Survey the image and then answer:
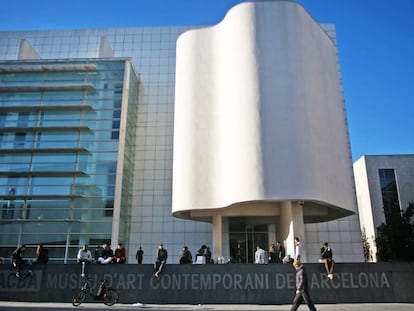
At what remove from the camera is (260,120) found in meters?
23.4

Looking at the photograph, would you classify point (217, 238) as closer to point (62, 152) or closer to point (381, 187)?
point (62, 152)

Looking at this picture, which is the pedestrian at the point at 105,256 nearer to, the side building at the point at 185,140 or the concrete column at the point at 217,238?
the side building at the point at 185,140

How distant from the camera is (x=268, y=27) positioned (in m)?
25.2

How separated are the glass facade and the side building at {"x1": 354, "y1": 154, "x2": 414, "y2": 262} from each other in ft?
119

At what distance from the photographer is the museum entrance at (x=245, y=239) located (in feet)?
101

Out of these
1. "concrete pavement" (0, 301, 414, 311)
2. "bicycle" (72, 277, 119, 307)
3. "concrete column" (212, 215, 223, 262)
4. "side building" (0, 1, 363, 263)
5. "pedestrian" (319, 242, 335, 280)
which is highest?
"side building" (0, 1, 363, 263)

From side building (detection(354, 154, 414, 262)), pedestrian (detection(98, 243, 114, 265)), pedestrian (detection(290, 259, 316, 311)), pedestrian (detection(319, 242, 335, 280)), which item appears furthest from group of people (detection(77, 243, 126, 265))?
side building (detection(354, 154, 414, 262))

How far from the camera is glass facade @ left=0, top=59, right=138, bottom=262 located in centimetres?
2983

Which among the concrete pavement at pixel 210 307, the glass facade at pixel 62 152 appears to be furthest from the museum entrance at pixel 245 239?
the concrete pavement at pixel 210 307

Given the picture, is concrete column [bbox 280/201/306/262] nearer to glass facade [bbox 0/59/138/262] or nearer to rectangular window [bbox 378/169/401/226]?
glass facade [bbox 0/59/138/262]

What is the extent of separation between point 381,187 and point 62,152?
144 ft

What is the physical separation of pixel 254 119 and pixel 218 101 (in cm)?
385

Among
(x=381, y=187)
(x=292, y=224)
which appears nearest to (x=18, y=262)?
(x=292, y=224)

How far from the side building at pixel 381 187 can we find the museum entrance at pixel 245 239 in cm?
2754
